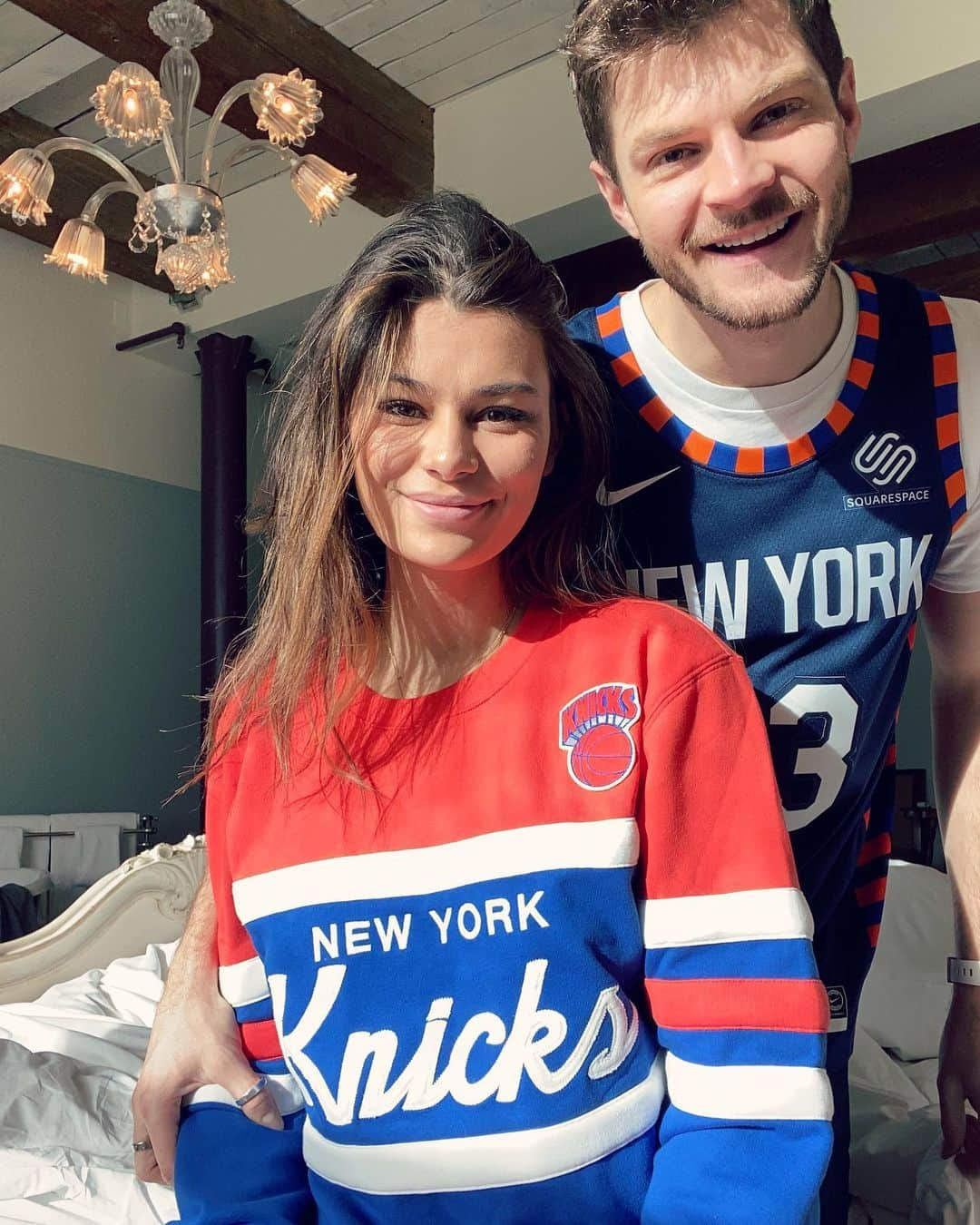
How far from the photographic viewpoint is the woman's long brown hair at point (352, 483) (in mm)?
935

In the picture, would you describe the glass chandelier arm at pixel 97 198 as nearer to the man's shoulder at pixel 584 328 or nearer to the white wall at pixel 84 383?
the man's shoulder at pixel 584 328

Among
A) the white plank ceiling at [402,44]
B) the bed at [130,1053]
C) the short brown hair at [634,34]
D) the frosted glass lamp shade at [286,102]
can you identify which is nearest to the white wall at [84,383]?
the white plank ceiling at [402,44]

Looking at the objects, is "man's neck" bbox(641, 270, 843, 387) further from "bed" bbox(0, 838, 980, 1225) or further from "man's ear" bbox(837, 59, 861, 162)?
"bed" bbox(0, 838, 980, 1225)

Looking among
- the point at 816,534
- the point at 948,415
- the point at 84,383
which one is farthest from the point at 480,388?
the point at 84,383

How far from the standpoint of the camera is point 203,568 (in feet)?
17.8

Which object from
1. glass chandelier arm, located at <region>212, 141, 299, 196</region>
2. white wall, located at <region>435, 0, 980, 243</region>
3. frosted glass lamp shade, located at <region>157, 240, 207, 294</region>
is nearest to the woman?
frosted glass lamp shade, located at <region>157, 240, 207, 294</region>

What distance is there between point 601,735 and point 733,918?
0.53 feet

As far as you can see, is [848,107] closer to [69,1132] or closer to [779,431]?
[779,431]

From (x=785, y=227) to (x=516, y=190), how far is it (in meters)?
3.39

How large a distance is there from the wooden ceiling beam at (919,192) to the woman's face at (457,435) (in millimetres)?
3584

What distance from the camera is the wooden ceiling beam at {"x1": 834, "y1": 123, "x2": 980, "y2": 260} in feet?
13.3

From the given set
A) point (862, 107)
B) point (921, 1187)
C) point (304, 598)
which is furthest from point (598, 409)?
point (862, 107)

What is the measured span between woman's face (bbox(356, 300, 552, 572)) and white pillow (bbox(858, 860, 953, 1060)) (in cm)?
197

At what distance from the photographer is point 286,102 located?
271 cm
